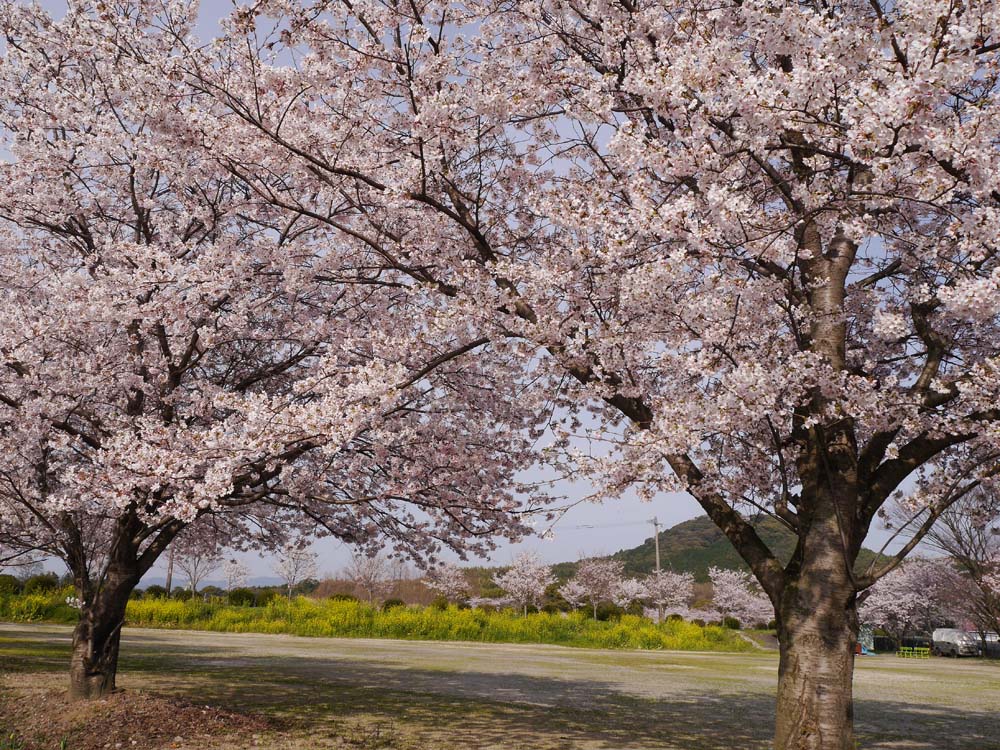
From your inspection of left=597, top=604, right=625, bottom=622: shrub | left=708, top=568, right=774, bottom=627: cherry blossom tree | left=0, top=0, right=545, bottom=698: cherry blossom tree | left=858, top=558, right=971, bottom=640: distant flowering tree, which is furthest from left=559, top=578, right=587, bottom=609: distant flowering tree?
left=0, top=0, right=545, bottom=698: cherry blossom tree

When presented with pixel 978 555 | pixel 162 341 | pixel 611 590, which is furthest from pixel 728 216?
pixel 611 590

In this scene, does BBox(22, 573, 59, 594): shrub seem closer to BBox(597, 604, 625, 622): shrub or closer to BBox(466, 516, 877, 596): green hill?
BBox(597, 604, 625, 622): shrub

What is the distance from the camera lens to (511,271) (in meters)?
6.38

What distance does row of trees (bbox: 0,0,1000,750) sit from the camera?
4973 mm

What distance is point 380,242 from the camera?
26.5 feet

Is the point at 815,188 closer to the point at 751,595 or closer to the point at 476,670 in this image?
the point at 476,670

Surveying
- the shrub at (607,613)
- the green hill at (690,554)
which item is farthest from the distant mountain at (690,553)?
the shrub at (607,613)

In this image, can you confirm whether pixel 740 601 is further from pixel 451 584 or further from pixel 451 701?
pixel 451 701

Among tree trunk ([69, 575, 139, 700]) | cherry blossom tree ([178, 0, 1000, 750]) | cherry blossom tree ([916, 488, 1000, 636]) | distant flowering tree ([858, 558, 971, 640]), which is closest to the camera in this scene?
cherry blossom tree ([178, 0, 1000, 750])

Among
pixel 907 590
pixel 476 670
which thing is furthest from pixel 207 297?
pixel 907 590

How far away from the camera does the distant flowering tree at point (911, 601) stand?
41.1 m

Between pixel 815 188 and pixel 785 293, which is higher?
pixel 815 188

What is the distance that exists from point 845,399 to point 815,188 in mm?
1688

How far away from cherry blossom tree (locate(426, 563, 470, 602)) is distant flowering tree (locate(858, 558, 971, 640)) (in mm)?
25031
